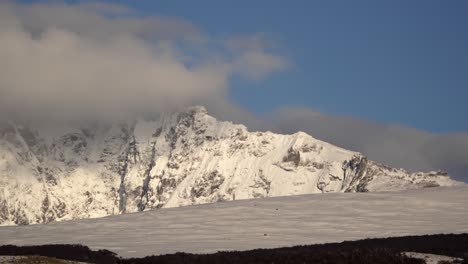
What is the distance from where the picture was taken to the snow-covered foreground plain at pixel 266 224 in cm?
6662

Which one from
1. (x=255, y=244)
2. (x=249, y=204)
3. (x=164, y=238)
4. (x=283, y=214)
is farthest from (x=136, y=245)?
(x=249, y=204)

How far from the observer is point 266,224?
248ft

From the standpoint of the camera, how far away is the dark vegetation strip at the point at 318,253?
1954 inches

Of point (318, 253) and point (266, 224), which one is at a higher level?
point (266, 224)

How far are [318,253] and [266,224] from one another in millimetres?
23978

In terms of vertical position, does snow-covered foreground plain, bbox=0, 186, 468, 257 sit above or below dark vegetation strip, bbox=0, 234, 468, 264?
above

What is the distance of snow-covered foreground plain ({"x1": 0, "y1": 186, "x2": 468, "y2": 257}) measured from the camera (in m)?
66.6

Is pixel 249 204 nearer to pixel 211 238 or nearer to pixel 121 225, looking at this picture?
pixel 121 225

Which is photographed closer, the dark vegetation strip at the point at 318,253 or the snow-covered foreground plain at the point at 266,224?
the dark vegetation strip at the point at 318,253

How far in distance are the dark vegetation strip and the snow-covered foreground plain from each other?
151 inches

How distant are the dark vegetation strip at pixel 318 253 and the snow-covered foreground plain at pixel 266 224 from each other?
151 inches

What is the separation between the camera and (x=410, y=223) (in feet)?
240

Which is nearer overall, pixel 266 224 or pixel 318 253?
pixel 318 253

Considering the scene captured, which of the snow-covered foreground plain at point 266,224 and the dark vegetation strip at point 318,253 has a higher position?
the snow-covered foreground plain at point 266,224
